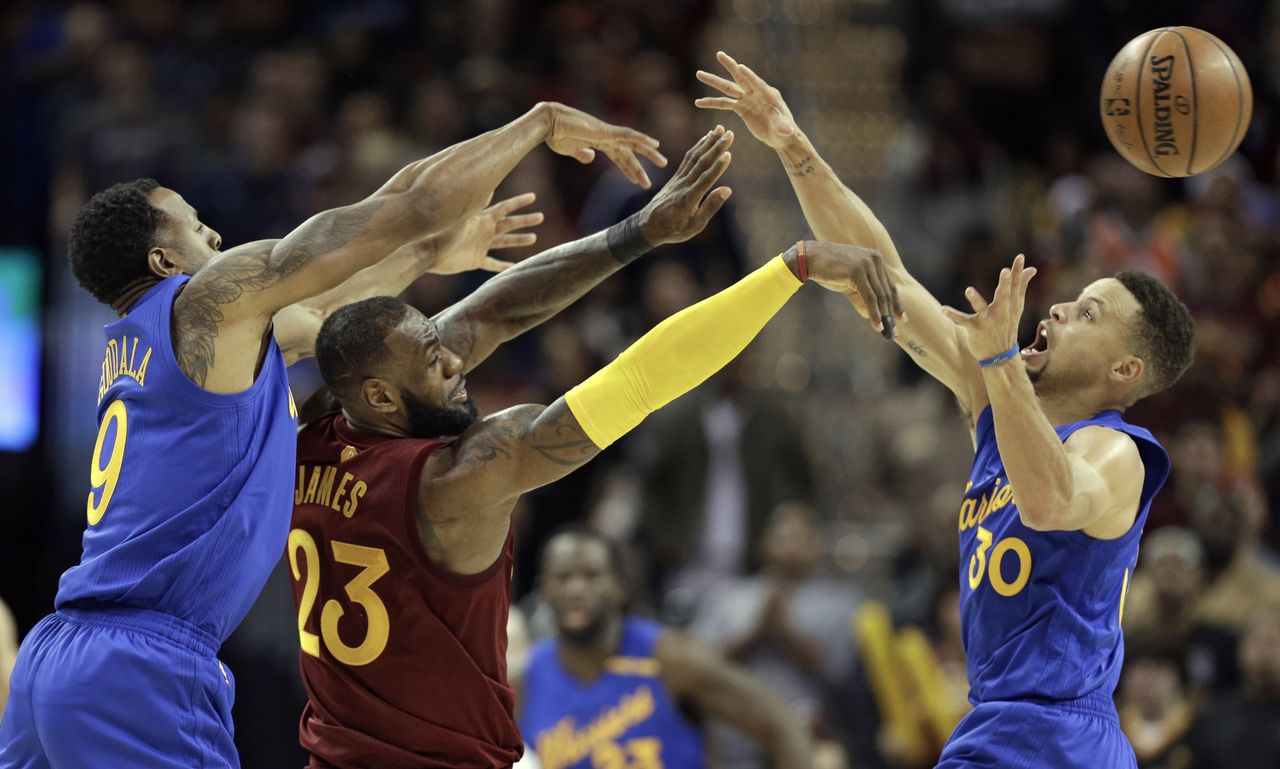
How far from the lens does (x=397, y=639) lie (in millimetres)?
4730

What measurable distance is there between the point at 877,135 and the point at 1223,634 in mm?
6458

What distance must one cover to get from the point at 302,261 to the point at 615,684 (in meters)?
3.80

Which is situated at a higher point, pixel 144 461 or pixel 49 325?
pixel 49 325

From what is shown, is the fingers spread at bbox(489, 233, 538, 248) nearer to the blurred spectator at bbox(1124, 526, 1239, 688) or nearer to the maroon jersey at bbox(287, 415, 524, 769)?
the maroon jersey at bbox(287, 415, 524, 769)

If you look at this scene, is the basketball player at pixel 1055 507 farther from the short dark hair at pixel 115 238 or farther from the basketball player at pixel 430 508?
Result: the short dark hair at pixel 115 238

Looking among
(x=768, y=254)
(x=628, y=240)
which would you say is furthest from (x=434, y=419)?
(x=768, y=254)

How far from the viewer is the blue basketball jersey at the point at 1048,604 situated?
4844 mm

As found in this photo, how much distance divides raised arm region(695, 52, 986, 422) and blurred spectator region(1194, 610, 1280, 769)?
3.41 metres

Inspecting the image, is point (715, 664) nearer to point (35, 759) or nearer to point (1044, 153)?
point (35, 759)

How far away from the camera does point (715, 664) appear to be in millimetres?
7738

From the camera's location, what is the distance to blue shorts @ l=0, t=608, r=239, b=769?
4.45 m

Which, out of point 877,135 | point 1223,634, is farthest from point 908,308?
point 877,135

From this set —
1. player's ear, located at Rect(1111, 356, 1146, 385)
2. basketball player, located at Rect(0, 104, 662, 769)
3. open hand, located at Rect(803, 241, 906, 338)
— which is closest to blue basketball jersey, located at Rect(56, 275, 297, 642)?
basketball player, located at Rect(0, 104, 662, 769)

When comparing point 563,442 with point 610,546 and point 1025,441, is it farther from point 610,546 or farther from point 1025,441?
point 610,546
